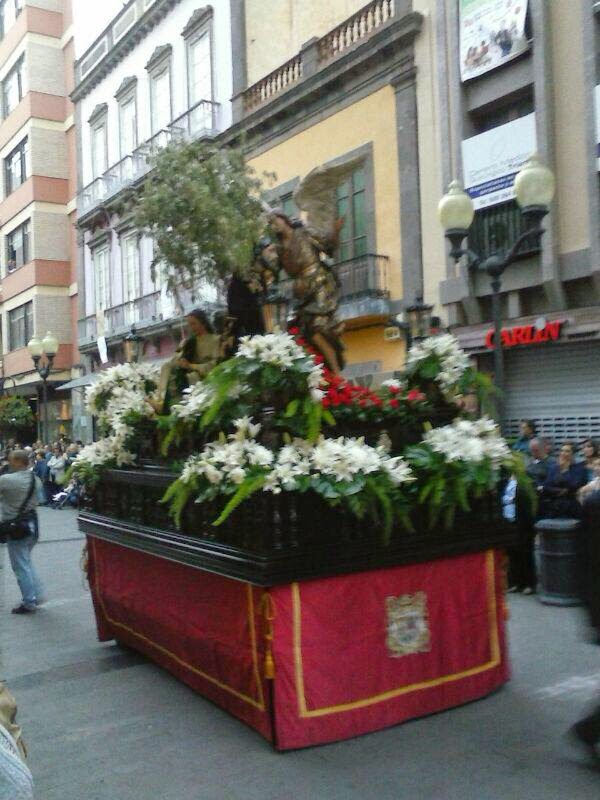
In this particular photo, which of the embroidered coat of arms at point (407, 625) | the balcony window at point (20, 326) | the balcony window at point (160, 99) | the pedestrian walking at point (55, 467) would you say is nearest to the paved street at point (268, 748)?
the embroidered coat of arms at point (407, 625)

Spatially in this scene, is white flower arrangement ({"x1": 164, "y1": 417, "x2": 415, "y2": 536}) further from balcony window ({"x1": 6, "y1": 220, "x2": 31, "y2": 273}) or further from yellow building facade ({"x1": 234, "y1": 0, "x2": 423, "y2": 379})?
balcony window ({"x1": 6, "y1": 220, "x2": 31, "y2": 273})

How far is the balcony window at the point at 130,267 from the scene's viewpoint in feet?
86.0

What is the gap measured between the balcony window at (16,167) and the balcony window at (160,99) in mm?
10182

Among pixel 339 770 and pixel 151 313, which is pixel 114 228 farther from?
pixel 339 770

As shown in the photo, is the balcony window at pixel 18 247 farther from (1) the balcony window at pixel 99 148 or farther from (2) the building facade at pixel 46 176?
(1) the balcony window at pixel 99 148

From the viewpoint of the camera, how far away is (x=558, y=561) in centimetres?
841

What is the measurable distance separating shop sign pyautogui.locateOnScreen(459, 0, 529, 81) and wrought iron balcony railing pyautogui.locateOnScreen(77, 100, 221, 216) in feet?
19.5

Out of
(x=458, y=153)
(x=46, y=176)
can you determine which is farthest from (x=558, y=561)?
(x=46, y=176)

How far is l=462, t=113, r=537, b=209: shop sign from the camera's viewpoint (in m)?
13.5

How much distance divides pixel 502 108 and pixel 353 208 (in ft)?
12.7

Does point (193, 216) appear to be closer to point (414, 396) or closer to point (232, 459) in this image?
point (414, 396)

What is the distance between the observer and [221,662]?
204 inches

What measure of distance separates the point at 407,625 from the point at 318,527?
2.89 feet

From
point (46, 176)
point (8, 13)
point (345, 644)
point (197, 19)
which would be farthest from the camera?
point (8, 13)
